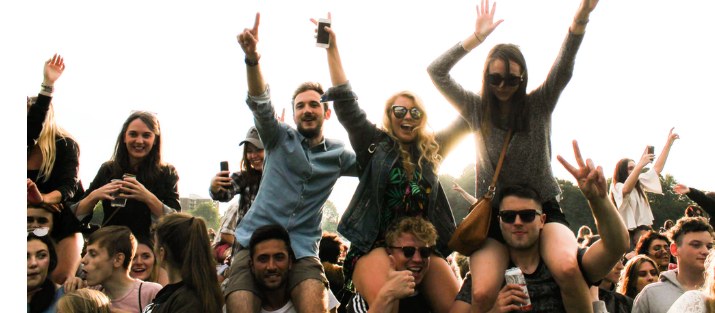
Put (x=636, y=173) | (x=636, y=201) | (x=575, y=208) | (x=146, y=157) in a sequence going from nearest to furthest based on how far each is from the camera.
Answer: (x=146, y=157), (x=636, y=173), (x=636, y=201), (x=575, y=208)

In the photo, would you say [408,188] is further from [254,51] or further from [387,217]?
[254,51]

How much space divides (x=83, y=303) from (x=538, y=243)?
3.12 metres

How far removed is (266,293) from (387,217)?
1018 millimetres

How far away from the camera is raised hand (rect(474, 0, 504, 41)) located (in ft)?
17.4

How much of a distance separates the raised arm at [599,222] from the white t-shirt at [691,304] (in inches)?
24.7

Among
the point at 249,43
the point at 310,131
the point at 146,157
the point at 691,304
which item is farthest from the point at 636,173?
the point at 146,157

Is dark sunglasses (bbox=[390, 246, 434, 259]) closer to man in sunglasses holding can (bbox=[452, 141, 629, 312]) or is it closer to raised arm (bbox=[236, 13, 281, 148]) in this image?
man in sunglasses holding can (bbox=[452, 141, 629, 312])

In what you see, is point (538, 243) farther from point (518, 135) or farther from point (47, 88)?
point (47, 88)

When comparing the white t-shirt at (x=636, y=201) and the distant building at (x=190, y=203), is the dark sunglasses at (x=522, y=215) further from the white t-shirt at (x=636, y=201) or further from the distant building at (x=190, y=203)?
the white t-shirt at (x=636, y=201)

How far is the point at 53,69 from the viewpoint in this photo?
19.5 feet

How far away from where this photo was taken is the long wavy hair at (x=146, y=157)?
622cm

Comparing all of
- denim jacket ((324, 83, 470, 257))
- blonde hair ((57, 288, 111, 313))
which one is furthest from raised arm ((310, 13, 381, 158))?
blonde hair ((57, 288, 111, 313))

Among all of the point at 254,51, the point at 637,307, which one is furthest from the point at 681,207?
the point at 254,51

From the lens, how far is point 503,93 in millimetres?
5004
